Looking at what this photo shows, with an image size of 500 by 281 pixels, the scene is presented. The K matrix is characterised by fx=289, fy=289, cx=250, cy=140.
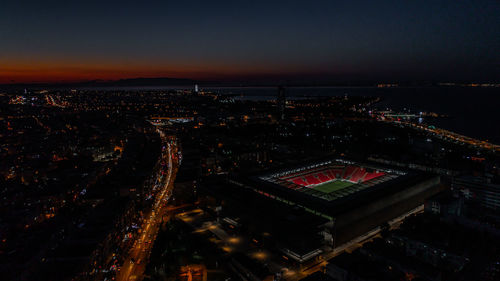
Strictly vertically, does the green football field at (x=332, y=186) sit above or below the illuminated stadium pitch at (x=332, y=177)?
below

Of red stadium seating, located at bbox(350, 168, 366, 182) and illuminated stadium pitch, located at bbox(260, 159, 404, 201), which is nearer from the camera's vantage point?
illuminated stadium pitch, located at bbox(260, 159, 404, 201)

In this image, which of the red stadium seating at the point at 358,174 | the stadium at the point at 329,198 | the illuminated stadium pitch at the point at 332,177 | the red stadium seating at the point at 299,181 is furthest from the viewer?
the red stadium seating at the point at 358,174

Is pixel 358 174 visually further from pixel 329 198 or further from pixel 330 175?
Result: pixel 329 198

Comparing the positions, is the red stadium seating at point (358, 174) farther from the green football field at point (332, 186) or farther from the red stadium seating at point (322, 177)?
the red stadium seating at point (322, 177)

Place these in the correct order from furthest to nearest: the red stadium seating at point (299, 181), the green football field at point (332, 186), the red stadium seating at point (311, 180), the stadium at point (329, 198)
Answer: the red stadium seating at point (311, 180)
the red stadium seating at point (299, 181)
the green football field at point (332, 186)
the stadium at point (329, 198)

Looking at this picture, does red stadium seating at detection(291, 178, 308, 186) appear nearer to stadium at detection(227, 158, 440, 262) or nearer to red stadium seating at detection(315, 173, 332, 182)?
stadium at detection(227, 158, 440, 262)

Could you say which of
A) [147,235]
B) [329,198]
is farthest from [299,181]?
[147,235]

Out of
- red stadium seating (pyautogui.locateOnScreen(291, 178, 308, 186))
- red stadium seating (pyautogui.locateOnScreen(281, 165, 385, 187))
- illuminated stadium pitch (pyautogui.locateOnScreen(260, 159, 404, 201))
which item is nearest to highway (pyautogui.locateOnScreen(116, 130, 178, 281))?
illuminated stadium pitch (pyautogui.locateOnScreen(260, 159, 404, 201))

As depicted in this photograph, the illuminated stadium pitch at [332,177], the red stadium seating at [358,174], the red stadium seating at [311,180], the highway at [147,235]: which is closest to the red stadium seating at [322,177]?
the illuminated stadium pitch at [332,177]

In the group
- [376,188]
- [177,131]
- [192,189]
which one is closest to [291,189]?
[376,188]
